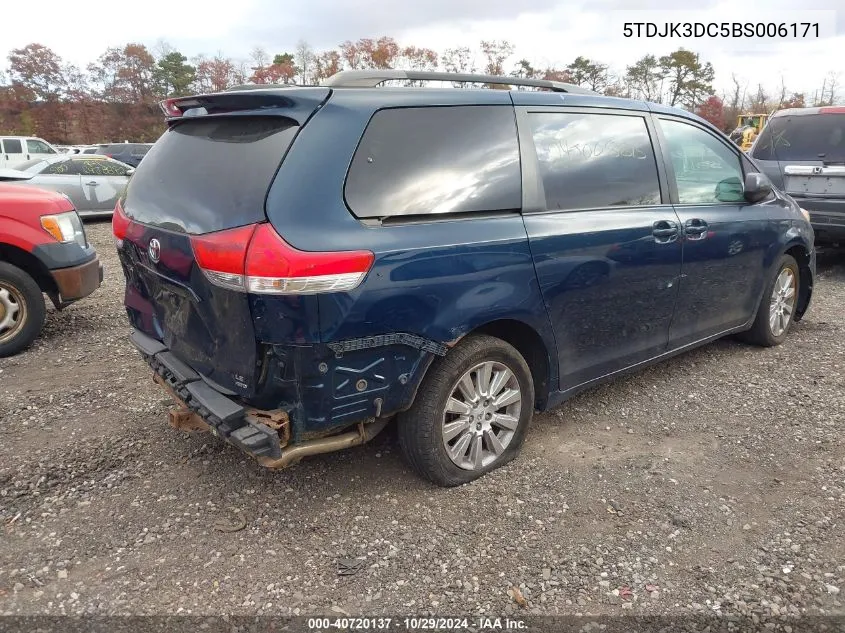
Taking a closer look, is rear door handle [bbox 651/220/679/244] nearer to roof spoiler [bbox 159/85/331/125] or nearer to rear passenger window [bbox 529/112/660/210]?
rear passenger window [bbox 529/112/660/210]

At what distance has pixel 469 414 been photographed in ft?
9.70

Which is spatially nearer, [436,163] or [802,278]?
[436,163]

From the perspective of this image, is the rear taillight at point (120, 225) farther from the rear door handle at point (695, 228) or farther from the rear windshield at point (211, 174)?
the rear door handle at point (695, 228)

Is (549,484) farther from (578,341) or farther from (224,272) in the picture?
(224,272)

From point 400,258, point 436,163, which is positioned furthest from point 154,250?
point 436,163

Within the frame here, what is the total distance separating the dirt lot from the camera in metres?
2.35

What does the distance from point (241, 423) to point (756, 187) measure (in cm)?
368

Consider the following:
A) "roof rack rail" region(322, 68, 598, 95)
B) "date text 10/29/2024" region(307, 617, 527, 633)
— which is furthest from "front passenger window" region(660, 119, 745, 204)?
"date text 10/29/2024" region(307, 617, 527, 633)

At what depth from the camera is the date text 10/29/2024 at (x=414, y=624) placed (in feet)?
7.23

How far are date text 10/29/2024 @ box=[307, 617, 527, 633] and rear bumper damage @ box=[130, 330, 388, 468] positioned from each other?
615 mm

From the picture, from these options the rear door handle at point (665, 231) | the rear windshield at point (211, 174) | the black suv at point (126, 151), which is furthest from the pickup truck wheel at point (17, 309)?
the black suv at point (126, 151)

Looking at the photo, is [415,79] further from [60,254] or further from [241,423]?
[60,254]

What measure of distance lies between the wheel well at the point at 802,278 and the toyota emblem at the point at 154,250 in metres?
4.41

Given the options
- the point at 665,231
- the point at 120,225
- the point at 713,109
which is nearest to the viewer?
the point at 120,225
